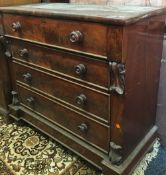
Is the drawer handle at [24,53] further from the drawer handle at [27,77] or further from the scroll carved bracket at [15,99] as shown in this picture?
the scroll carved bracket at [15,99]

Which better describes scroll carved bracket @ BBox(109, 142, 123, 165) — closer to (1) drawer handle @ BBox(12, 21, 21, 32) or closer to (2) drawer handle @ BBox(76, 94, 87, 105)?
(2) drawer handle @ BBox(76, 94, 87, 105)

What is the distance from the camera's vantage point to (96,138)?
4.09ft

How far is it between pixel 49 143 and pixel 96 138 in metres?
0.49

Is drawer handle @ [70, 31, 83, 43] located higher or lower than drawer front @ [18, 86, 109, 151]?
higher

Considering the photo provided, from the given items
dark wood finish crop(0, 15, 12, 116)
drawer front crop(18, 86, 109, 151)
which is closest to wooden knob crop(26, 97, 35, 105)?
drawer front crop(18, 86, 109, 151)

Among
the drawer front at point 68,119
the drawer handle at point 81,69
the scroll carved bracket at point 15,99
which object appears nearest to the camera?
the drawer handle at point 81,69

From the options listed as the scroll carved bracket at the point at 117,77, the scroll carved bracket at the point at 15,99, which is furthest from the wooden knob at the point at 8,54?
the scroll carved bracket at the point at 117,77

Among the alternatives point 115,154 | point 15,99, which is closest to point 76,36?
point 115,154

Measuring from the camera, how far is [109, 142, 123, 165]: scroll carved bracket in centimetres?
114

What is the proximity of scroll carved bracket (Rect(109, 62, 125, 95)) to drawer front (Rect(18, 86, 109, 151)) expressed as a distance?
0.81 ft

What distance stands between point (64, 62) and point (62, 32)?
160mm

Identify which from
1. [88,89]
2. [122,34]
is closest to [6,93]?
[88,89]

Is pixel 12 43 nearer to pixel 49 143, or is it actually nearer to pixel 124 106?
pixel 49 143

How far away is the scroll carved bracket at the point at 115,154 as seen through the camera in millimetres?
1143
